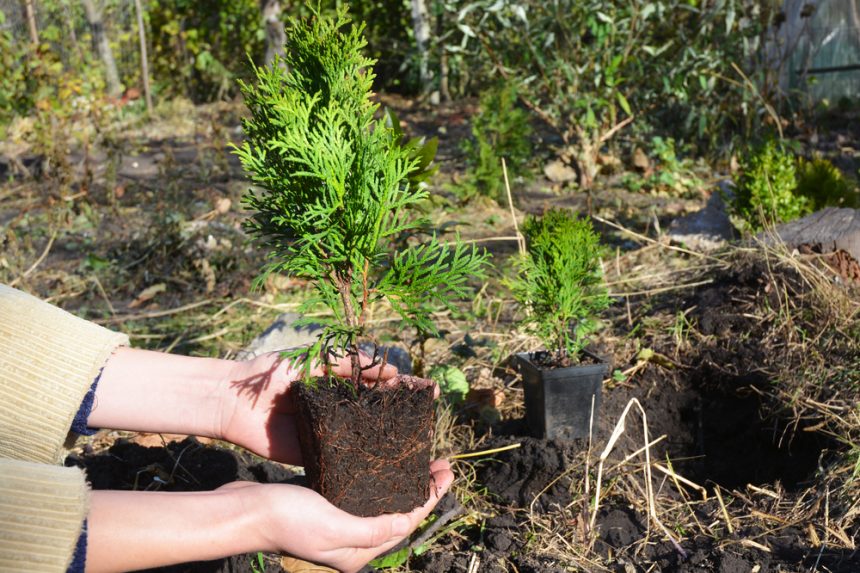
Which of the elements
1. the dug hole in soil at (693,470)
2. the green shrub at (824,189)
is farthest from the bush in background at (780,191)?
the dug hole in soil at (693,470)

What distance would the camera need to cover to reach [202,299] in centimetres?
511

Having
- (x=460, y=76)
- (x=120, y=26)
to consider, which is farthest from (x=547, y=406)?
(x=120, y=26)

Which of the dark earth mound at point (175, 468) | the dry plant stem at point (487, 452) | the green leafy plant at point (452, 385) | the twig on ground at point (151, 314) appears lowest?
the twig on ground at point (151, 314)

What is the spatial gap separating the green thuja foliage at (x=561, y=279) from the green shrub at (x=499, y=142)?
3942 mm

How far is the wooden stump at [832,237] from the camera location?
12.9ft

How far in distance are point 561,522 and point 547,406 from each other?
51cm

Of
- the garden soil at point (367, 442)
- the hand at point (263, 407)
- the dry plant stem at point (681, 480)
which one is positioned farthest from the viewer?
the dry plant stem at point (681, 480)

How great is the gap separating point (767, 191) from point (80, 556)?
4414mm

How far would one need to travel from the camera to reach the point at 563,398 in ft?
9.41

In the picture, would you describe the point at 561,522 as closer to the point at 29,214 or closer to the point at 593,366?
the point at 593,366

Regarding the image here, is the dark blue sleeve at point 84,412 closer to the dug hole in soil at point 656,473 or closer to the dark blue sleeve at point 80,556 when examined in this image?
the dug hole in soil at point 656,473

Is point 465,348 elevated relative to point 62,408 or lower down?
lower down

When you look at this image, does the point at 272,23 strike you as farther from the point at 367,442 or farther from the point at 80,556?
the point at 80,556

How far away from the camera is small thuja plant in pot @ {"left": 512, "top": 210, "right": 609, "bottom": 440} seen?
2.88 m
